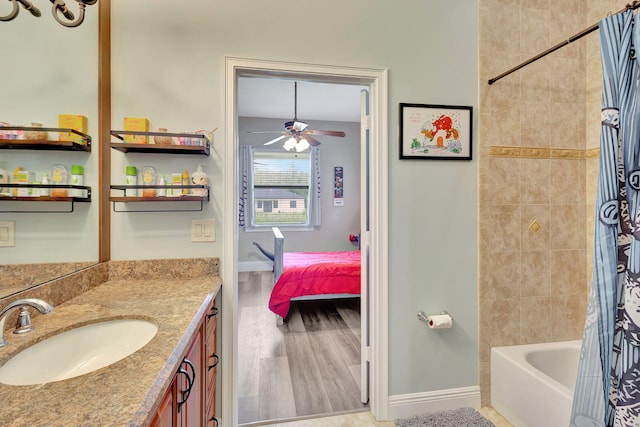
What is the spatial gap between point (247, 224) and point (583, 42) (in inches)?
188

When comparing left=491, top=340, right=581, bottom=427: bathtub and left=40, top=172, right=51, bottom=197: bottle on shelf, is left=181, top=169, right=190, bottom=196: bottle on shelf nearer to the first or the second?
left=40, top=172, right=51, bottom=197: bottle on shelf

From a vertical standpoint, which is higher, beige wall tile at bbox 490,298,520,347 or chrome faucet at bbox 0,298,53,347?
chrome faucet at bbox 0,298,53,347

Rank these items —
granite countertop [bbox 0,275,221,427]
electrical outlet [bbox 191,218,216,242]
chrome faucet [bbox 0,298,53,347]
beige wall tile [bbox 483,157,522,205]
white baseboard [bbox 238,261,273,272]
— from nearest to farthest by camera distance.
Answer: granite countertop [bbox 0,275,221,427] → chrome faucet [bbox 0,298,53,347] → electrical outlet [bbox 191,218,216,242] → beige wall tile [bbox 483,157,522,205] → white baseboard [bbox 238,261,273,272]

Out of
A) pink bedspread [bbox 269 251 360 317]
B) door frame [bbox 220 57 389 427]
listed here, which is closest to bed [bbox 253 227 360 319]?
pink bedspread [bbox 269 251 360 317]

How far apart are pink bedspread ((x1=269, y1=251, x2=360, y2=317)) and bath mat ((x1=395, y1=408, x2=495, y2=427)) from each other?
1616mm

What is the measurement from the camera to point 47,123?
1.34 meters

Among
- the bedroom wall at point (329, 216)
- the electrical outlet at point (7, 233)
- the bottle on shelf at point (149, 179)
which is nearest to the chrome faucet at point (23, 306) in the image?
the electrical outlet at point (7, 233)

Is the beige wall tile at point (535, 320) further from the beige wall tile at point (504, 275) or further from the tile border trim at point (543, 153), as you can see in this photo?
the tile border trim at point (543, 153)

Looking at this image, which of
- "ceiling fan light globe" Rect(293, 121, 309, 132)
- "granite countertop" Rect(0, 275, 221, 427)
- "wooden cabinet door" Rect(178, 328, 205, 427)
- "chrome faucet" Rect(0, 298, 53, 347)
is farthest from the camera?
"ceiling fan light globe" Rect(293, 121, 309, 132)

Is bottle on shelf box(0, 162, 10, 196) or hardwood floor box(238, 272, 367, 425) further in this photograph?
hardwood floor box(238, 272, 367, 425)

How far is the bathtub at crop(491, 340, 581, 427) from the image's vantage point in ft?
4.79

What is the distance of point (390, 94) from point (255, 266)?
4.38 metres

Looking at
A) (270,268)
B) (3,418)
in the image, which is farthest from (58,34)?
(270,268)

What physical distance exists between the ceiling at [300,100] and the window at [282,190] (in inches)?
27.2
